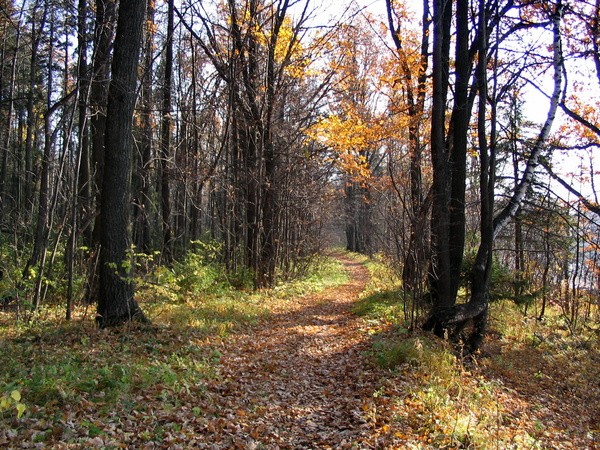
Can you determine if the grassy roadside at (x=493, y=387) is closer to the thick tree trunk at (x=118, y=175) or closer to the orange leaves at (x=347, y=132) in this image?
the thick tree trunk at (x=118, y=175)

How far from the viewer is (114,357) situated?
596 centimetres

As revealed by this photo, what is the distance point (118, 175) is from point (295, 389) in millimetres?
4728

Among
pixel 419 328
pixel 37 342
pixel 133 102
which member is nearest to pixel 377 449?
pixel 419 328

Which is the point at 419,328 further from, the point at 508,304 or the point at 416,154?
the point at 508,304

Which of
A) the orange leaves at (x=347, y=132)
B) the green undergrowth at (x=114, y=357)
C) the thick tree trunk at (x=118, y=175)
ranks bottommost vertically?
the green undergrowth at (x=114, y=357)

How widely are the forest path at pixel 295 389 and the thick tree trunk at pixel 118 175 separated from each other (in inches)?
85.3

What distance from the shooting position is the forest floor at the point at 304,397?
4309 mm

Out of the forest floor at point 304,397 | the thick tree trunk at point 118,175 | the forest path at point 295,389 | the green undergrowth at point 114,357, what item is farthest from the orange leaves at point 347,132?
the thick tree trunk at point 118,175

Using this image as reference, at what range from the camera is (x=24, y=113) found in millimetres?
27234

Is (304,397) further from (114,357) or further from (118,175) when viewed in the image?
(118,175)

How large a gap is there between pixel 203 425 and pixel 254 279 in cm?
921

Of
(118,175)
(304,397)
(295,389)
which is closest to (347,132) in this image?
(118,175)

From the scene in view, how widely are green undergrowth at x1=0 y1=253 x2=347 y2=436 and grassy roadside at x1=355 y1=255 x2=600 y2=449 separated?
2.84 metres

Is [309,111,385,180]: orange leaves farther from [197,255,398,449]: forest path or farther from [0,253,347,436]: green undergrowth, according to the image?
[0,253,347,436]: green undergrowth
